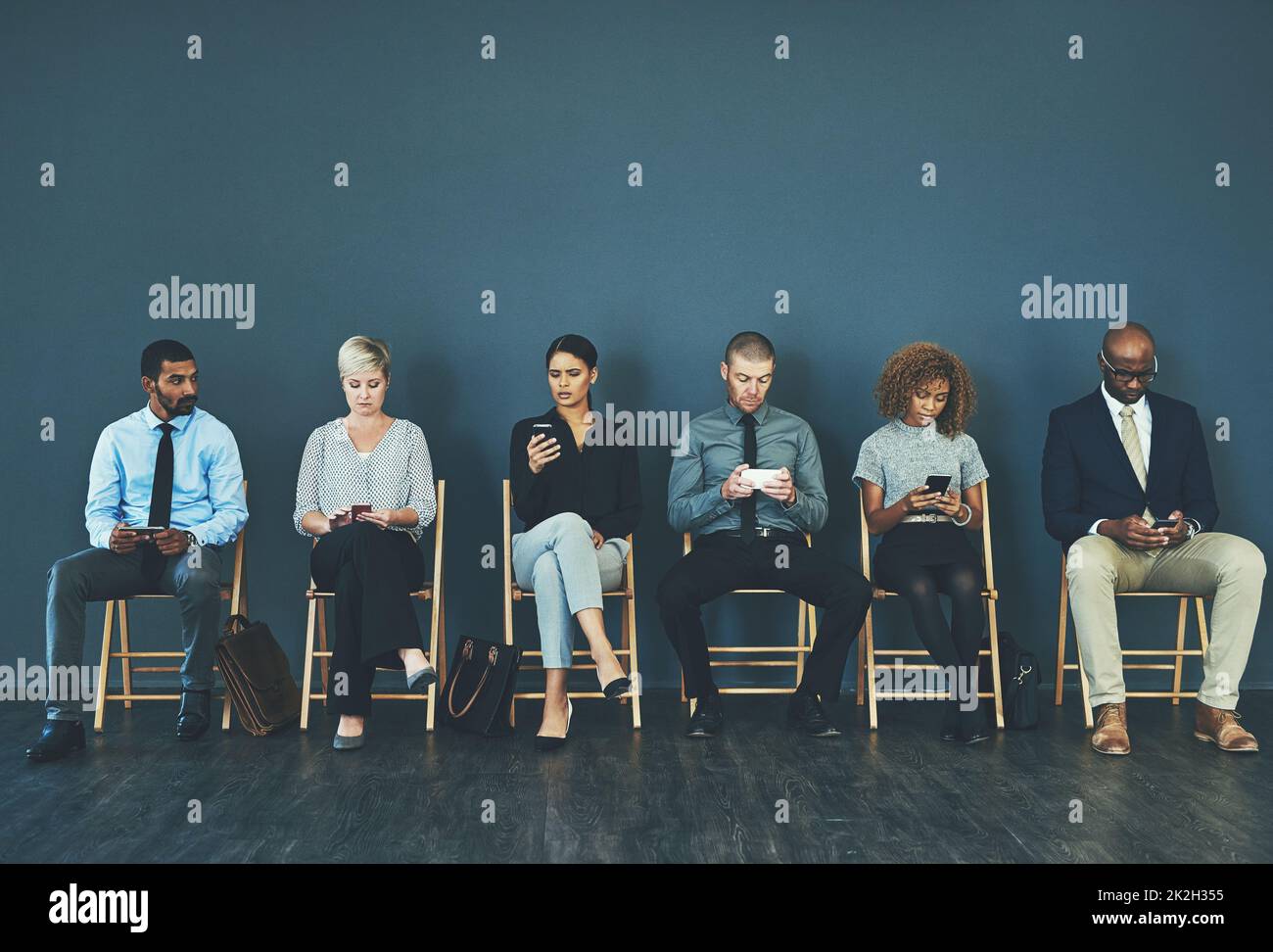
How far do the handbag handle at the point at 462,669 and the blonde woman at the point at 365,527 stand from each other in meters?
0.12

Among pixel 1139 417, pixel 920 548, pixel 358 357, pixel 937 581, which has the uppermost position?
pixel 358 357

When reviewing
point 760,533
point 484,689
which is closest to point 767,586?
point 760,533

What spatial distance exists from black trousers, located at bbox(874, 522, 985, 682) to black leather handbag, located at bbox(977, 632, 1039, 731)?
0.14 meters

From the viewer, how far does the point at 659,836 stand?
9.71 ft

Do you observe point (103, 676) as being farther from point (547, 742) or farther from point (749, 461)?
point (749, 461)

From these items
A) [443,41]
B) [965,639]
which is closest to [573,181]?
[443,41]

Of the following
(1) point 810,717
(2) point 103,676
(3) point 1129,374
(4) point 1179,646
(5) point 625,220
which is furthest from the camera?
(5) point 625,220

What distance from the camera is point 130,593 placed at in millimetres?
4141

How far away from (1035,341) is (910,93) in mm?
1206

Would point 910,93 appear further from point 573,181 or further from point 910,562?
point 910,562

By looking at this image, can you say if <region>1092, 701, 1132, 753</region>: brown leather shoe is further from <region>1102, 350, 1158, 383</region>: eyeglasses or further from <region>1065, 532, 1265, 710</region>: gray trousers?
<region>1102, 350, 1158, 383</region>: eyeglasses

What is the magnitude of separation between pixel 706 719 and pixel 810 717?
1.23 feet

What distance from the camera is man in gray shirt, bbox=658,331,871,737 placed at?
13.5ft

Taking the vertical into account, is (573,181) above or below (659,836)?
above
